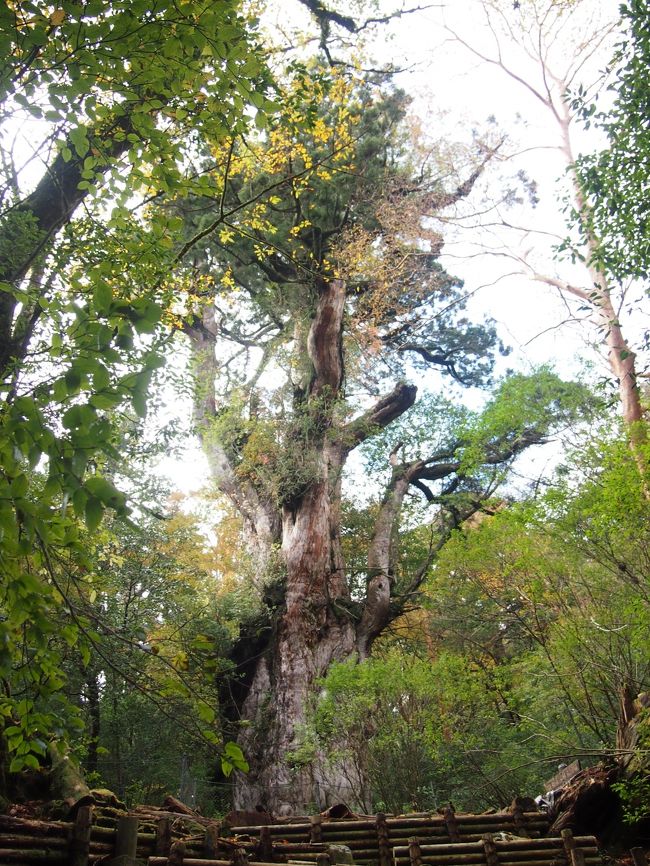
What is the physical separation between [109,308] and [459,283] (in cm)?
1534

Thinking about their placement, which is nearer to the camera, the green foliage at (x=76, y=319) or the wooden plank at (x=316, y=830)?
the green foliage at (x=76, y=319)

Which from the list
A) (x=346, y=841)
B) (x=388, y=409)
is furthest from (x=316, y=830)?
(x=388, y=409)

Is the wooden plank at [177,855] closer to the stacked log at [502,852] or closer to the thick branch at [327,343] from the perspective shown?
the stacked log at [502,852]

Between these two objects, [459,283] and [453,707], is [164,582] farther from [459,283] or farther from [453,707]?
[459,283]

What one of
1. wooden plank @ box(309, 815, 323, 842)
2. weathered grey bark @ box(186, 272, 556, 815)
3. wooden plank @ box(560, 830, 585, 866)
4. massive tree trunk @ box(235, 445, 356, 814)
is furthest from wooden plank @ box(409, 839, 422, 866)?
massive tree trunk @ box(235, 445, 356, 814)

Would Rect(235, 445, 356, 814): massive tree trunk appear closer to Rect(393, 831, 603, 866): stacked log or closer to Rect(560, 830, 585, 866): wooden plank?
Rect(393, 831, 603, 866): stacked log

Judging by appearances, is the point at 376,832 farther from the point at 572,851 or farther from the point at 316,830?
the point at 572,851

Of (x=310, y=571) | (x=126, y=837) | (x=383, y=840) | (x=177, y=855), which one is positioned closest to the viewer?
(x=126, y=837)

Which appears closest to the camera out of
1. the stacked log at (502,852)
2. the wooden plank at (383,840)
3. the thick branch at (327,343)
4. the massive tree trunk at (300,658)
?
the stacked log at (502,852)

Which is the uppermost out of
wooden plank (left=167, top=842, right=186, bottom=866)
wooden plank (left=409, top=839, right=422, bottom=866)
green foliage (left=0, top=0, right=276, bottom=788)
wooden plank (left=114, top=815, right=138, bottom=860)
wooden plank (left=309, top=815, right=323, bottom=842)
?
green foliage (left=0, top=0, right=276, bottom=788)

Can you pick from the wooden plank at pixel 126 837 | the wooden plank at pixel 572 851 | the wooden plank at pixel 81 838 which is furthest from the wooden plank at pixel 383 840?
the wooden plank at pixel 81 838

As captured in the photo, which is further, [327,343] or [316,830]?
[327,343]

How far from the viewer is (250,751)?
9977 mm

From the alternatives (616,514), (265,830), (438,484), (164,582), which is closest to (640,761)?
(616,514)
